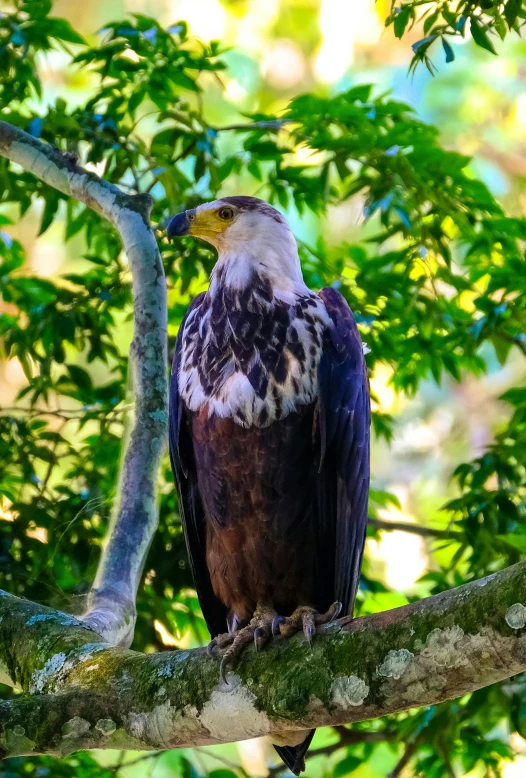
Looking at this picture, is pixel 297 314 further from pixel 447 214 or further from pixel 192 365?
pixel 447 214

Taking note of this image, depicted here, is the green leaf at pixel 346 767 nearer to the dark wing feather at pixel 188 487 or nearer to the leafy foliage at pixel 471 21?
the dark wing feather at pixel 188 487

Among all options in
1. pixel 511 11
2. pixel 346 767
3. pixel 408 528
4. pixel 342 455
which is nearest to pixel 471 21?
pixel 511 11

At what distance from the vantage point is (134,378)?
10.8 feet

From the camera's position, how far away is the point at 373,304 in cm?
385

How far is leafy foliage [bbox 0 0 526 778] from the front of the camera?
11.6ft

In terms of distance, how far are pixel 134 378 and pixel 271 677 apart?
1.42m

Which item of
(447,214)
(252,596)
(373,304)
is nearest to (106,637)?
(252,596)

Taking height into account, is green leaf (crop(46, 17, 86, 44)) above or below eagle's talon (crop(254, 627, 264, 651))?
above

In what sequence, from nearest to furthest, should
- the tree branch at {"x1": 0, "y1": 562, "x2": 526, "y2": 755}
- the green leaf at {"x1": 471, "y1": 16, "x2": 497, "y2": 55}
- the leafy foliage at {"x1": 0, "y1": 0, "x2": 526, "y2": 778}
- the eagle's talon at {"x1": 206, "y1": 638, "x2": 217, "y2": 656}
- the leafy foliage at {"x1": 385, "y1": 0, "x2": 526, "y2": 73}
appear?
the tree branch at {"x1": 0, "y1": 562, "x2": 526, "y2": 755} < the eagle's talon at {"x1": 206, "y1": 638, "x2": 217, "y2": 656} < the leafy foliage at {"x1": 385, "y1": 0, "x2": 526, "y2": 73} < the green leaf at {"x1": 471, "y1": 16, "x2": 497, "y2": 55} < the leafy foliage at {"x1": 0, "y1": 0, "x2": 526, "y2": 778}

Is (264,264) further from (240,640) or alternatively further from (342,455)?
(240,640)

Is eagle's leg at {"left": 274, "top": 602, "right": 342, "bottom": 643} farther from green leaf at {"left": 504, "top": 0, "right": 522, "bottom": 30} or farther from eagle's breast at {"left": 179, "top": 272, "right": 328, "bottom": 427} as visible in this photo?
green leaf at {"left": 504, "top": 0, "right": 522, "bottom": 30}

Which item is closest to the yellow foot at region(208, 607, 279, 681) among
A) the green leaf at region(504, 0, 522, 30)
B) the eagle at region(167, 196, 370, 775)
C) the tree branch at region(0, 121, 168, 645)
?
the eagle at region(167, 196, 370, 775)

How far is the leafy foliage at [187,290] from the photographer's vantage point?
139 inches

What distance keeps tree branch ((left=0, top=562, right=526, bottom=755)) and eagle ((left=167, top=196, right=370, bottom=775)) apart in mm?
619
